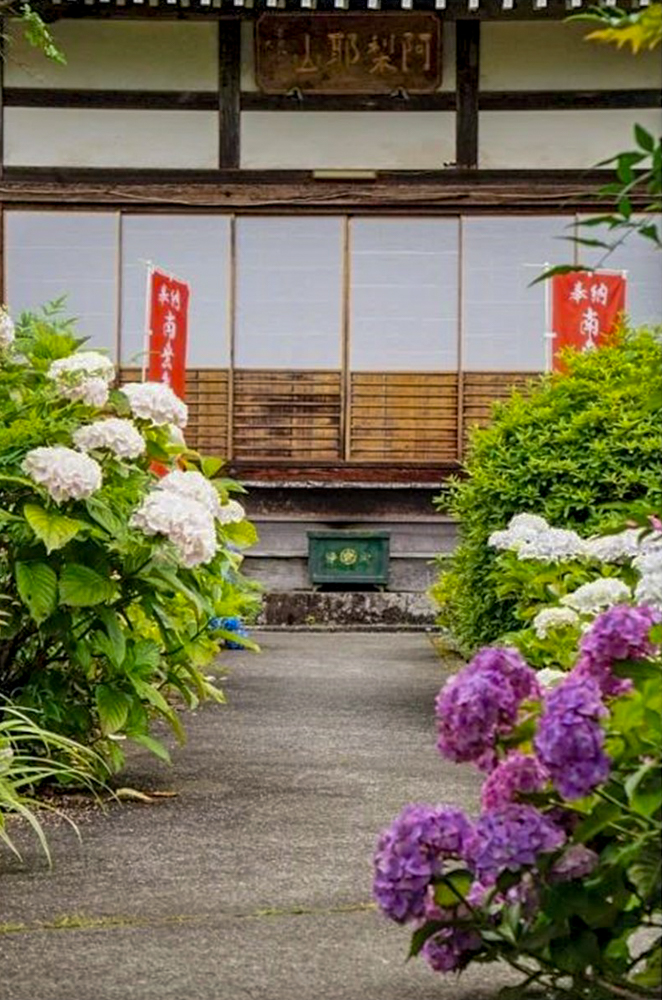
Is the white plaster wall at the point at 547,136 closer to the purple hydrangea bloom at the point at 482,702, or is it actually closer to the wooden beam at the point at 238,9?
the wooden beam at the point at 238,9

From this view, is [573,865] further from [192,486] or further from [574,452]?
[574,452]

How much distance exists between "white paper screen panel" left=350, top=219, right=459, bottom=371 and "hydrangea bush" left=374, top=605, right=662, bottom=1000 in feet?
Result: 41.4

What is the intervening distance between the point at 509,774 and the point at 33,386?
354 centimetres

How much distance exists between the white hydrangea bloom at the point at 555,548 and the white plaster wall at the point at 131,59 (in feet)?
31.1

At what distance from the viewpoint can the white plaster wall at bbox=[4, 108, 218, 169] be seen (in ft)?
48.2

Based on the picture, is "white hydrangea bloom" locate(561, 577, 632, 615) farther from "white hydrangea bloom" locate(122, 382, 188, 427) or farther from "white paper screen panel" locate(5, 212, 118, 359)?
"white paper screen panel" locate(5, 212, 118, 359)

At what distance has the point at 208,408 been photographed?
15195 millimetres

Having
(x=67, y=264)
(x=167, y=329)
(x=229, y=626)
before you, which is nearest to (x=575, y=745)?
(x=229, y=626)

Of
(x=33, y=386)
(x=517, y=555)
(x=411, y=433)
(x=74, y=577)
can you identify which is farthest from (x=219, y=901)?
(x=411, y=433)

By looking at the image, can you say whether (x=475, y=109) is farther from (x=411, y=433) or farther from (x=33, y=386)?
(x=33, y=386)

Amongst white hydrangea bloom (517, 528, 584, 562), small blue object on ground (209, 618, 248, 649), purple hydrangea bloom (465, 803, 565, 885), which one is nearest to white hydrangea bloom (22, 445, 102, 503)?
small blue object on ground (209, 618, 248, 649)

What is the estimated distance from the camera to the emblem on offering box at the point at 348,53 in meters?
14.6

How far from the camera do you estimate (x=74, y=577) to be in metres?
5.20

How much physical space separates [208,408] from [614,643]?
41.8 feet
